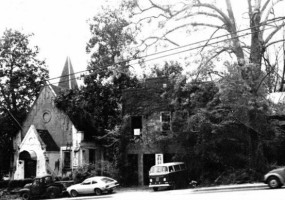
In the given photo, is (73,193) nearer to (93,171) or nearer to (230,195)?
(93,171)

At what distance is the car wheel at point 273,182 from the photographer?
17.9m

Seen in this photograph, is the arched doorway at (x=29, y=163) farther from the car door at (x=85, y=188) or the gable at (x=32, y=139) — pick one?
the car door at (x=85, y=188)

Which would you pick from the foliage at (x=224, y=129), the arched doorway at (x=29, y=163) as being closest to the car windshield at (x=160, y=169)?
the foliage at (x=224, y=129)

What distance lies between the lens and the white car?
24484mm

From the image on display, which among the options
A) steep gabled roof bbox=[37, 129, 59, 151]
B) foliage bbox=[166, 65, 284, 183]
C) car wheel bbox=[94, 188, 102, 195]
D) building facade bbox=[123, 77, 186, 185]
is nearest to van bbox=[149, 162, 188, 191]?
foliage bbox=[166, 65, 284, 183]

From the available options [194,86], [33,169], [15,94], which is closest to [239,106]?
[194,86]

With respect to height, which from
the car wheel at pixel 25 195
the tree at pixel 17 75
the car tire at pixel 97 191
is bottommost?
the car wheel at pixel 25 195

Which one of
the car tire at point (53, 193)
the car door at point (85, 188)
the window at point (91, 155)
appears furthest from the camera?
the window at point (91, 155)

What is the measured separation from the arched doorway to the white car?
840 centimetres

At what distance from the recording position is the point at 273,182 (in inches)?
709

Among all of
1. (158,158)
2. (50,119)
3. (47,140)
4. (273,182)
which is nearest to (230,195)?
(273,182)

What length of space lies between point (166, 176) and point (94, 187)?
5153mm

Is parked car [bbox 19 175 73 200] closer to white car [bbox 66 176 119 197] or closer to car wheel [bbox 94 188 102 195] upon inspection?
white car [bbox 66 176 119 197]

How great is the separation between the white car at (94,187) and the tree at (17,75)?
46.4 ft
